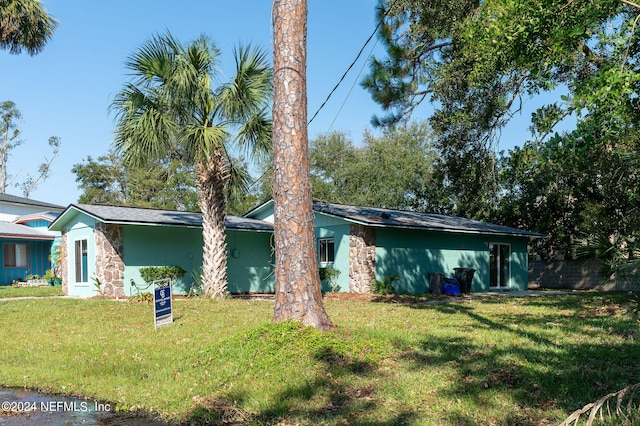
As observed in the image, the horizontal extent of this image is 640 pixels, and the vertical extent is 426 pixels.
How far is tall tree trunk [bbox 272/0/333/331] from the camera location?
25.6 ft

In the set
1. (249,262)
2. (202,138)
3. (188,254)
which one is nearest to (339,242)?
(249,262)

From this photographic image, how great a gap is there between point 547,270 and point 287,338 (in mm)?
22757

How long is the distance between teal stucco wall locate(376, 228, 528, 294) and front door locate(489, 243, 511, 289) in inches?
7.2

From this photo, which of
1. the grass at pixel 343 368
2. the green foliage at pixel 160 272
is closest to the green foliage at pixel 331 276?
the green foliage at pixel 160 272

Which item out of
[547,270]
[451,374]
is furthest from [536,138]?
[547,270]

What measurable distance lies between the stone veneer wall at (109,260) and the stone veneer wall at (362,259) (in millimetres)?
→ 7849

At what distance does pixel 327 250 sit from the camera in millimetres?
21328

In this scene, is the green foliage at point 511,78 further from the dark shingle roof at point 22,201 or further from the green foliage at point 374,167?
the dark shingle roof at point 22,201

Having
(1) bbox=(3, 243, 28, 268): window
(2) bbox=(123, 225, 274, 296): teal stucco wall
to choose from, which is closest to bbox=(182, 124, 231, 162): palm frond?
(2) bbox=(123, 225, 274, 296): teal stucco wall

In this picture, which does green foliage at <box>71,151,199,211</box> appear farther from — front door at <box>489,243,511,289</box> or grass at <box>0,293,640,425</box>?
grass at <box>0,293,640,425</box>

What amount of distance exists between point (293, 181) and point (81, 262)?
14261mm

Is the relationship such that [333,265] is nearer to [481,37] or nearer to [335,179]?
[481,37]

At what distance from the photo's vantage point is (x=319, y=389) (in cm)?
598

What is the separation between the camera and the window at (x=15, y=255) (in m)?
27.4
